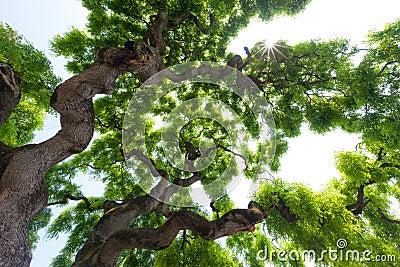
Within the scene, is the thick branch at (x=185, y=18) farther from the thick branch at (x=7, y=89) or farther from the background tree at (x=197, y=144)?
the thick branch at (x=7, y=89)

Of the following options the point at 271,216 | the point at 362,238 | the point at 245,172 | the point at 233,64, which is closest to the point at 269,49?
the point at 233,64

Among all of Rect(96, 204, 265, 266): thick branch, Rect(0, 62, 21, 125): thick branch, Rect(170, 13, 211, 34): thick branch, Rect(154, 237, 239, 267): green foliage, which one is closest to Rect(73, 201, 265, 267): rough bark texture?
Rect(96, 204, 265, 266): thick branch

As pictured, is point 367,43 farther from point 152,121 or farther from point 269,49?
point 152,121

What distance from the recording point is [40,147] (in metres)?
4.19

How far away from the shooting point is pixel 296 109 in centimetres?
801

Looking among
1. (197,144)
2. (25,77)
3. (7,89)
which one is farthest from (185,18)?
(7,89)

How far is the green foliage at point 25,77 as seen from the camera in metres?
4.91

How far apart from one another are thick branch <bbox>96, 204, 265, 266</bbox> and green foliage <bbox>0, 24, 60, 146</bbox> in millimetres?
4040

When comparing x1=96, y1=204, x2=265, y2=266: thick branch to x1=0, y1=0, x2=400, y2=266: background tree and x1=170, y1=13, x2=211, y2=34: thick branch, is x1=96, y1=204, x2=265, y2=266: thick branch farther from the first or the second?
x1=170, y1=13, x2=211, y2=34: thick branch

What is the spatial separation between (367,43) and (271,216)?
5.77 metres

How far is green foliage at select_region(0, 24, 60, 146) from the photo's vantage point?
16.1ft

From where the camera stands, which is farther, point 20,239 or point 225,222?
point 225,222

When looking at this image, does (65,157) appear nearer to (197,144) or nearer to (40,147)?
(40,147)

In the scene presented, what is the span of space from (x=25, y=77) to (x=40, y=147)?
3.32 metres
